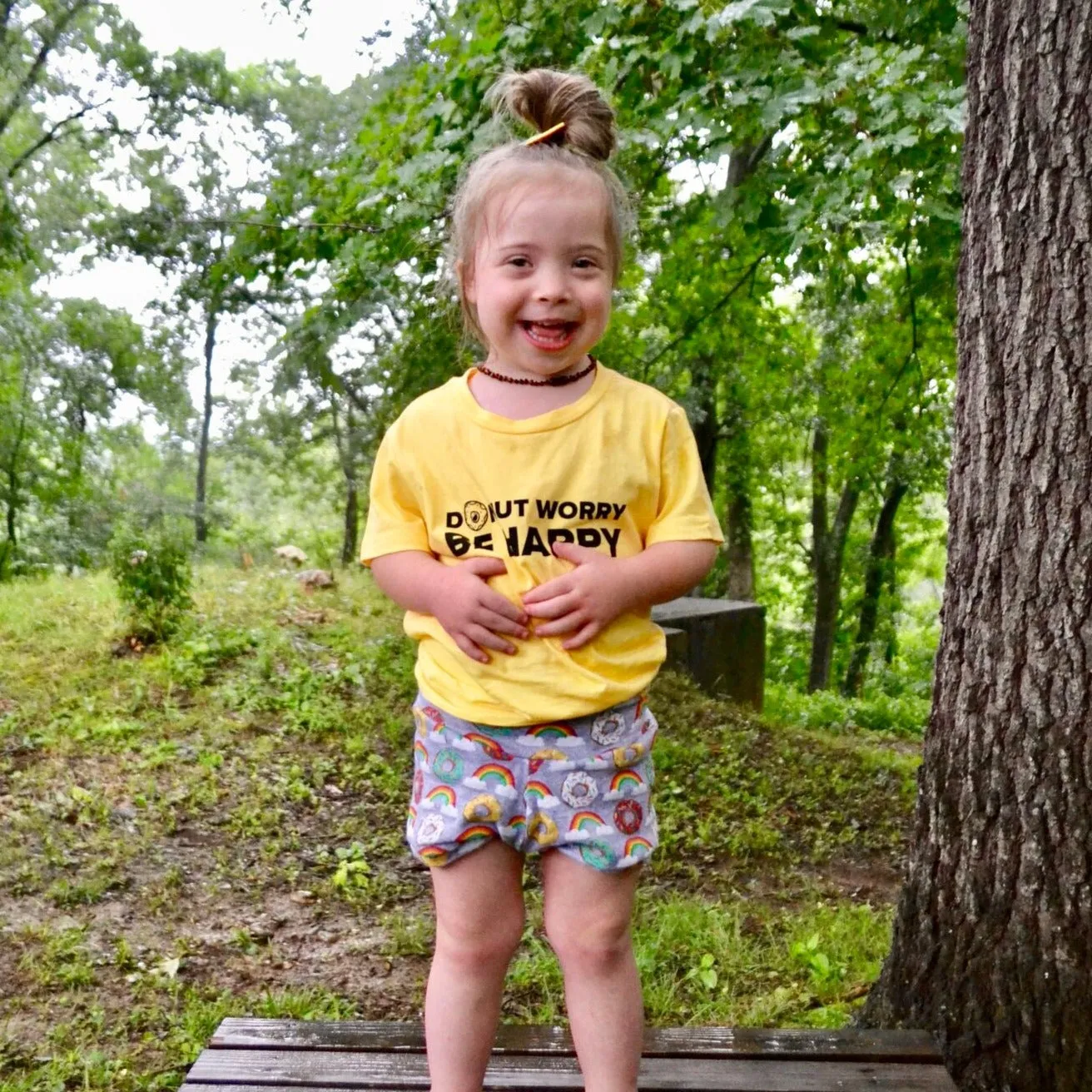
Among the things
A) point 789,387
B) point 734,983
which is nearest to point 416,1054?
point 734,983

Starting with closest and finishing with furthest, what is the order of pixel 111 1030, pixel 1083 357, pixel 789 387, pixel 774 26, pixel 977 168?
pixel 1083 357
pixel 977 168
pixel 111 1030
pixel 774 26
pixel 789 387

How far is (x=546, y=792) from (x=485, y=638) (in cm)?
27

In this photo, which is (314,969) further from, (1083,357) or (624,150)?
(624,150)

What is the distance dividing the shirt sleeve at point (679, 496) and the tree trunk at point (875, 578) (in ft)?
47.2

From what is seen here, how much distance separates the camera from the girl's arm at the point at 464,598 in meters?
1.65

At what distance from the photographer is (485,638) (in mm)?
1657

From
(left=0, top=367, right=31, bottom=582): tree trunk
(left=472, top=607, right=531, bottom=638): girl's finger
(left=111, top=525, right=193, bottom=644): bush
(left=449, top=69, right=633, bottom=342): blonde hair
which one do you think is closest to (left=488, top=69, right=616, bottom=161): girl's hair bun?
(left=449, top=69, right=633, bottom=342): blonde hair

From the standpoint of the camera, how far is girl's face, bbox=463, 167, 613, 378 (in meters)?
1.66

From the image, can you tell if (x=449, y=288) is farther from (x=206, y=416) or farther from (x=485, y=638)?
(x=206, y=416)

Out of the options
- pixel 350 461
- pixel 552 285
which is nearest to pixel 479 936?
pixel 552 285

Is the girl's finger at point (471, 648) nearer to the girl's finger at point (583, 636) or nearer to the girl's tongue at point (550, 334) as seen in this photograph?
the girl's finger at point (583, 636)

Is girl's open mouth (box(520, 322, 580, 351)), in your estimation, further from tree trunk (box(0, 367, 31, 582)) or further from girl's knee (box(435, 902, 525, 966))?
tree trunk (box(0, 367, 31, 582))

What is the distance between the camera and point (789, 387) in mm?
12695

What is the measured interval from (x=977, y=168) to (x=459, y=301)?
3.89 feet
